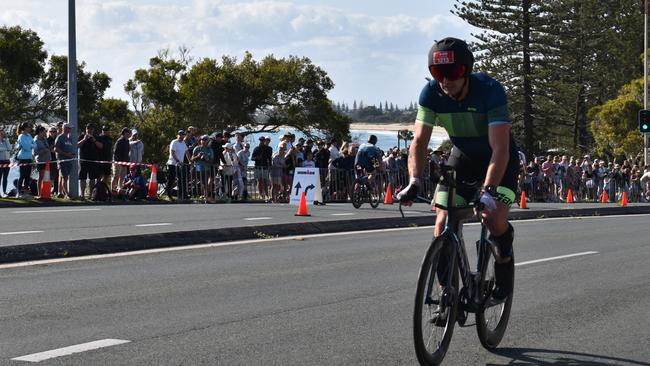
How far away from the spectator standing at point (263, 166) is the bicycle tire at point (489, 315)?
20173 mm

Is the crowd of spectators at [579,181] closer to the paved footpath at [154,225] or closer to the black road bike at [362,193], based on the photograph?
the black road bike at [362,193]

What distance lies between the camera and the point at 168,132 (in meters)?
70.4

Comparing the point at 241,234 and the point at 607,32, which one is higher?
the point at 607,32

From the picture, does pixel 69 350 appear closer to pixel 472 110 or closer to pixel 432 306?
pixel 432 306

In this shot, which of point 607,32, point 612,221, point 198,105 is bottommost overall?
point 612,221

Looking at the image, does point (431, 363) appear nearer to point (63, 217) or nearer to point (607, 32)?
point (63, 217)

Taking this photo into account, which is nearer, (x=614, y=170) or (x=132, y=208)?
(x=132, y=208)

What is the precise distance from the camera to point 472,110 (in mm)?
6520

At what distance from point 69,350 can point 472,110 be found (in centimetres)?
284

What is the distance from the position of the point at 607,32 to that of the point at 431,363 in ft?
249

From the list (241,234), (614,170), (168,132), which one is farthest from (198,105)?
(241,234)

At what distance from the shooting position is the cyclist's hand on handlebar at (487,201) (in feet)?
20.1

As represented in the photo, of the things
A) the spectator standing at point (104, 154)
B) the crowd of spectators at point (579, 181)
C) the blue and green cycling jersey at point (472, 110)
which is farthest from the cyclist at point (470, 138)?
the crowd of spectators at point (579, 181)

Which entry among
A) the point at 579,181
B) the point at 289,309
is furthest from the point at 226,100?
the point at 289,309
